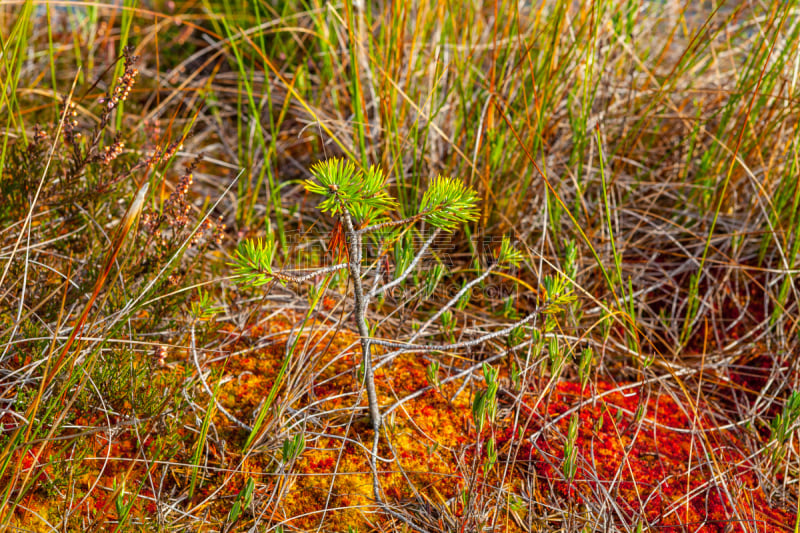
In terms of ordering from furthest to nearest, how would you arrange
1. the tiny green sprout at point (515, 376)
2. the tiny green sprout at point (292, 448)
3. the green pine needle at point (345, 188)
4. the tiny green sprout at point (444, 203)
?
the tiny green sprout at point (515, 376), the tiny green sprout at point (292, 448), the tiny green sprout at point (444, 203), the green pine needle at point (345, 188)

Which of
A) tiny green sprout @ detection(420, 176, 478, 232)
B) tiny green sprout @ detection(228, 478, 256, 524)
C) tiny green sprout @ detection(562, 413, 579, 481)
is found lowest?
tiny green sprout @ detection(228, 478, 256, 524)

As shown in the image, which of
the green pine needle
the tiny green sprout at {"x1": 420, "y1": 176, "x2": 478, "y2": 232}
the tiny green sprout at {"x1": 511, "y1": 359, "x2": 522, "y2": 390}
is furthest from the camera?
the tiny green sprout at {"x1": 511, "y1": 359, "x2": 522, "y2": 390}

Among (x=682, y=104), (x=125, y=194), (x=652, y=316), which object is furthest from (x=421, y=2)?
(x=652, y=316)

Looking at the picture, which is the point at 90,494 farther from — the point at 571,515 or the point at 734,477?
the point at 734,477

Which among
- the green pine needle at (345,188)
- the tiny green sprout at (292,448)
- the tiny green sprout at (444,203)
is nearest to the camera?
the green pine needle at (345,188)

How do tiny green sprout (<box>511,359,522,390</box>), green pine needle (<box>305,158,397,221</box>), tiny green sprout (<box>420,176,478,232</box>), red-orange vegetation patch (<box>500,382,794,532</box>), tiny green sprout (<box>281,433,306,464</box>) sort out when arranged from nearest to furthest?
1. green pine needle (<box>305,158,397,221</box>)
2. tiny green sprout (<box>420,176,478,232</box>)
3. tiny green sprout (<box>281,433,306,464</box>)
4. red-orange vegetation patch (<box>500,382,794,532</box>)
5. tiny green sprout (<box>511,359,522,390</box>)

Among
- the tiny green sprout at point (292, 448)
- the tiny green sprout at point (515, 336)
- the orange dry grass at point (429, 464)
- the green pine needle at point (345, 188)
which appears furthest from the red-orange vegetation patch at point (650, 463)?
the green pine needle at point (345, 188)

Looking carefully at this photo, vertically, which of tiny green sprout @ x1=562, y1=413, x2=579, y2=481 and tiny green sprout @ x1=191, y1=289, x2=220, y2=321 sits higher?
tiny green sprout @ x1=191, y1=289, x2=220, y2=321

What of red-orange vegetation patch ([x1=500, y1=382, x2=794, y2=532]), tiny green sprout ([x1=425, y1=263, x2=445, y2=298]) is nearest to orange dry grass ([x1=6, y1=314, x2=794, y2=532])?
Answer: red-orange vegetation patch ([x1=500, y1=382, x2=794, y2=532])

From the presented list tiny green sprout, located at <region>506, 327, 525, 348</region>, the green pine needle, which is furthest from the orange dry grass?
the green pine needle

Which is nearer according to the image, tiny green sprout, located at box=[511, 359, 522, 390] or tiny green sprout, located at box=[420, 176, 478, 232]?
tiny green sprout, located at box=[420, 176, 478, 232]

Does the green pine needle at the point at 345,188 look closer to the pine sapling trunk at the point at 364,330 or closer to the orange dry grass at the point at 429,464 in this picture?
the pine sapling trunk at the point at 364,330

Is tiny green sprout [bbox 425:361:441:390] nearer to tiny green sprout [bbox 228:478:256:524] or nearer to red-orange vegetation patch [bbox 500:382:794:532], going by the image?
red-orange vegetation patch [bbox 500:382:794:532]

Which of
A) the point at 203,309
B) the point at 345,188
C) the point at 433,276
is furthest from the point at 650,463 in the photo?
the point at 203,309
